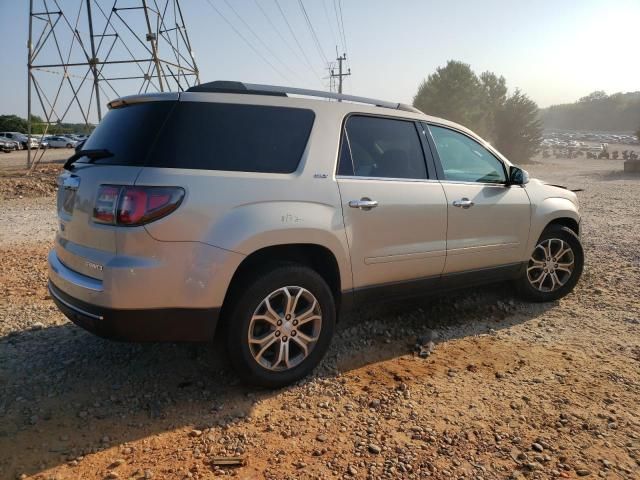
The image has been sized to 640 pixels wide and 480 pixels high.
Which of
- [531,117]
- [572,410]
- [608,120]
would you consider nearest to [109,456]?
[572,410]

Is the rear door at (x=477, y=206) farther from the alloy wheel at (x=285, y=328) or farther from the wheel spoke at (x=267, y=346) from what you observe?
the wheel spoke at (x=267, y=346)

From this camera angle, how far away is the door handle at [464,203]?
3902mm

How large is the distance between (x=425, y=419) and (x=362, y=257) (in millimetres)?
1133

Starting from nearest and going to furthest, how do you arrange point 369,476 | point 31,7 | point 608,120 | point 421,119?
point 369,476, point 421,119, point 31,7, point 608,120

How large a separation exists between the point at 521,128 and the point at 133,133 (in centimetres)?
5214

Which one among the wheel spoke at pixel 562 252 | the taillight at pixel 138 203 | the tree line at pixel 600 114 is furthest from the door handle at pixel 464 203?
the tree line at pixel 600 114

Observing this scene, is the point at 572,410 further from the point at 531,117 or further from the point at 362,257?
the point at 531,117

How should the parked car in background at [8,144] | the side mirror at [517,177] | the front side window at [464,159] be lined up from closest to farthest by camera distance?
the front side window at [464,159]
the side mirror at [517,177]
the parked car in background at [8,144]

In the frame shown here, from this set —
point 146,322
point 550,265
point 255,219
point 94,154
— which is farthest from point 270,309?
point 550,265

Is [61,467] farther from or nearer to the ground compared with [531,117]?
nearer to the ground

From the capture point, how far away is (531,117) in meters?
49.2

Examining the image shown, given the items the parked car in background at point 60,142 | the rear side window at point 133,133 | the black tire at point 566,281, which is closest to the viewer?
the rear side window at point 133,133

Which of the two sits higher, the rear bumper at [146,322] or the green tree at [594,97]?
the green tree at [594,97]

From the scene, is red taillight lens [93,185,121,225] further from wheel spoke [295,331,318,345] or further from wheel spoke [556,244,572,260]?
wheel spoke [556,244,572,260]
